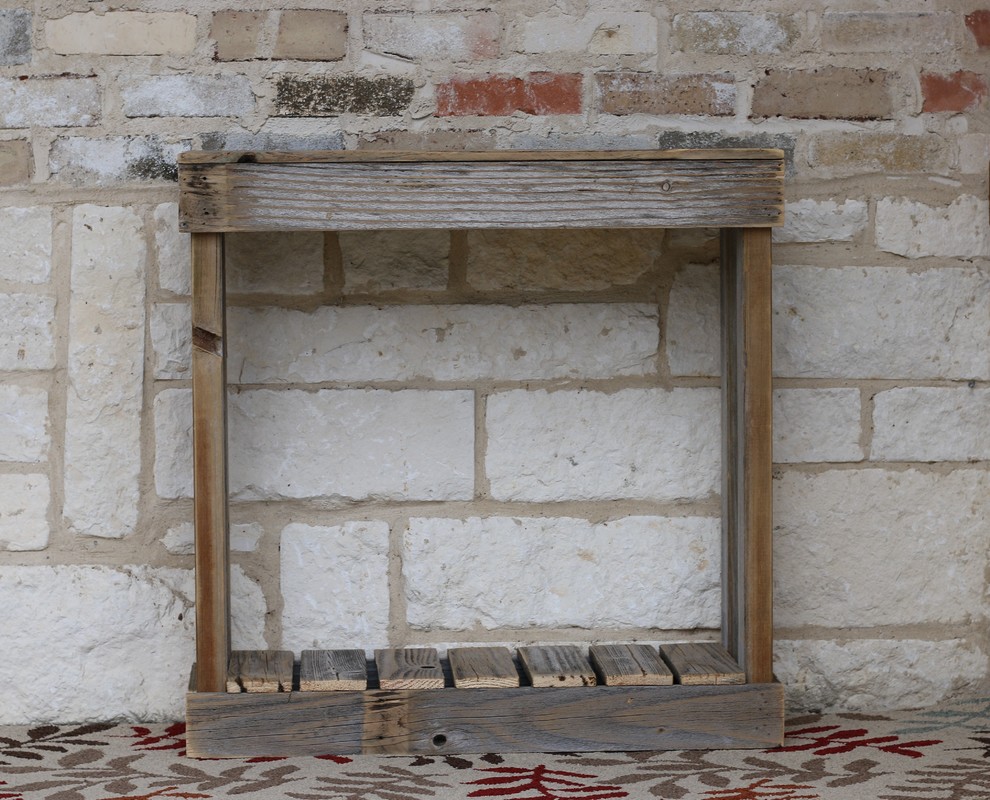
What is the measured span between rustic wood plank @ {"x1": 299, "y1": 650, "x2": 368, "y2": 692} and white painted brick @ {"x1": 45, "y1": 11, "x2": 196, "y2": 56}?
3.93ft

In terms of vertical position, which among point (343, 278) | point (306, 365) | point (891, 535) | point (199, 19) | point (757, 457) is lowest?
point (891, 535)

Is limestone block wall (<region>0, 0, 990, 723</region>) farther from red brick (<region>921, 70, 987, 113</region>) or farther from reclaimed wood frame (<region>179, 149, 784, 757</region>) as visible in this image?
reclaimed wood frame (<region>179, 149, 784, 757</region>)

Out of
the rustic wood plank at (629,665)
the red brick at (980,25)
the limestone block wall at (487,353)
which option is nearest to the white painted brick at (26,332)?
the limestone block wall at (487,353)

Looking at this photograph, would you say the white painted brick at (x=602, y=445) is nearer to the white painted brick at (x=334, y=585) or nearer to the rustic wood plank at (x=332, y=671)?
the white painted brick at (x=334, y=585)

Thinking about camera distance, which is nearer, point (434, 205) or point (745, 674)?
point (434, 205)

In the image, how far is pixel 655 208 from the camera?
6.28 ft

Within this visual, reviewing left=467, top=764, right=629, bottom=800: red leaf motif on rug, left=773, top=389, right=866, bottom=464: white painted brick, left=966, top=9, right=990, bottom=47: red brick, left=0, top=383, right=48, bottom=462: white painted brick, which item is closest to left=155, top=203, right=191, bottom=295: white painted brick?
left=0, top=383, right=48, bottom=462: white painted brick

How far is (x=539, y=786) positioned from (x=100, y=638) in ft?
3.07

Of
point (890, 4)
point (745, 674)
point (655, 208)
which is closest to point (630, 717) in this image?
point (745, 674)

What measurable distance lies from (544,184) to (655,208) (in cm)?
19

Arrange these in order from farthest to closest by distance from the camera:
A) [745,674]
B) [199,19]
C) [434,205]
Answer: [199,19]
[745,674]
[434,205]

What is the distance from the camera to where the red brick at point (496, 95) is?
219cm

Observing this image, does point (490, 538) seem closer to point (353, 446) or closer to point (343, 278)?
point (353, 446)

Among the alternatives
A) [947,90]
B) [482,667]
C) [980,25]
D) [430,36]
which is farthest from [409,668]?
[980,25]
